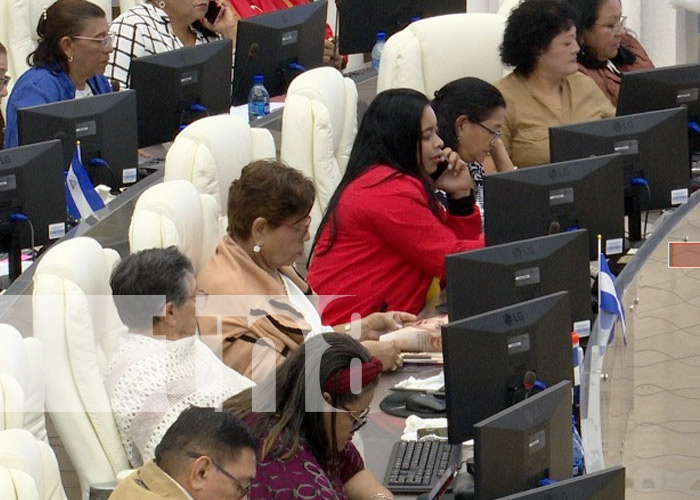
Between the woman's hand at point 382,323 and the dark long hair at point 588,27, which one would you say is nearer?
the woman's hand at point 382,323

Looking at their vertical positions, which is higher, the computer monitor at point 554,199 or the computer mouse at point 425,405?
the computer monitor at point 554,199

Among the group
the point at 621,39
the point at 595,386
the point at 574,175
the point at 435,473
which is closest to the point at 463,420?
the point at 435,473

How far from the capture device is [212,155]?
173 inches

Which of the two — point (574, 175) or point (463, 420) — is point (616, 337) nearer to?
point (574, 175)

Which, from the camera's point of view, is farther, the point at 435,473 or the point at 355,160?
the point at 355,160

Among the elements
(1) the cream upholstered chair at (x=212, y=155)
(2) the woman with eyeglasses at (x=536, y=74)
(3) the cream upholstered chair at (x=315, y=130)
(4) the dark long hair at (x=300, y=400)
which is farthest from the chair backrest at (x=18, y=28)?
(4) the dark long hair at (x=300, y=400)

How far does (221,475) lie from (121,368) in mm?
720

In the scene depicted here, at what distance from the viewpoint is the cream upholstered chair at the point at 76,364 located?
11.0 feet

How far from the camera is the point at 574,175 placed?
413 cm

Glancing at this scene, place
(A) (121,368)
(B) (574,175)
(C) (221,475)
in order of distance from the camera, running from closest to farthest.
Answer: (C) (221,475) → (A) (121,368) → (B) (574,175)

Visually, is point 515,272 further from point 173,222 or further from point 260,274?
point 173,222

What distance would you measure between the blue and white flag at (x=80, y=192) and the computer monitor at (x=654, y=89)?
173 cm

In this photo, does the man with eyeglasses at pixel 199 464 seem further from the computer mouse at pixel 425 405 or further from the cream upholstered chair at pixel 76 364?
the computer mouse at pixel 425 405

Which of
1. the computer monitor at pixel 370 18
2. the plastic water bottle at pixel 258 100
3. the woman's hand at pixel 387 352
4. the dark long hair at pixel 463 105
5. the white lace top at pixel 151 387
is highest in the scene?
the computer monitor at pixel 370 18
